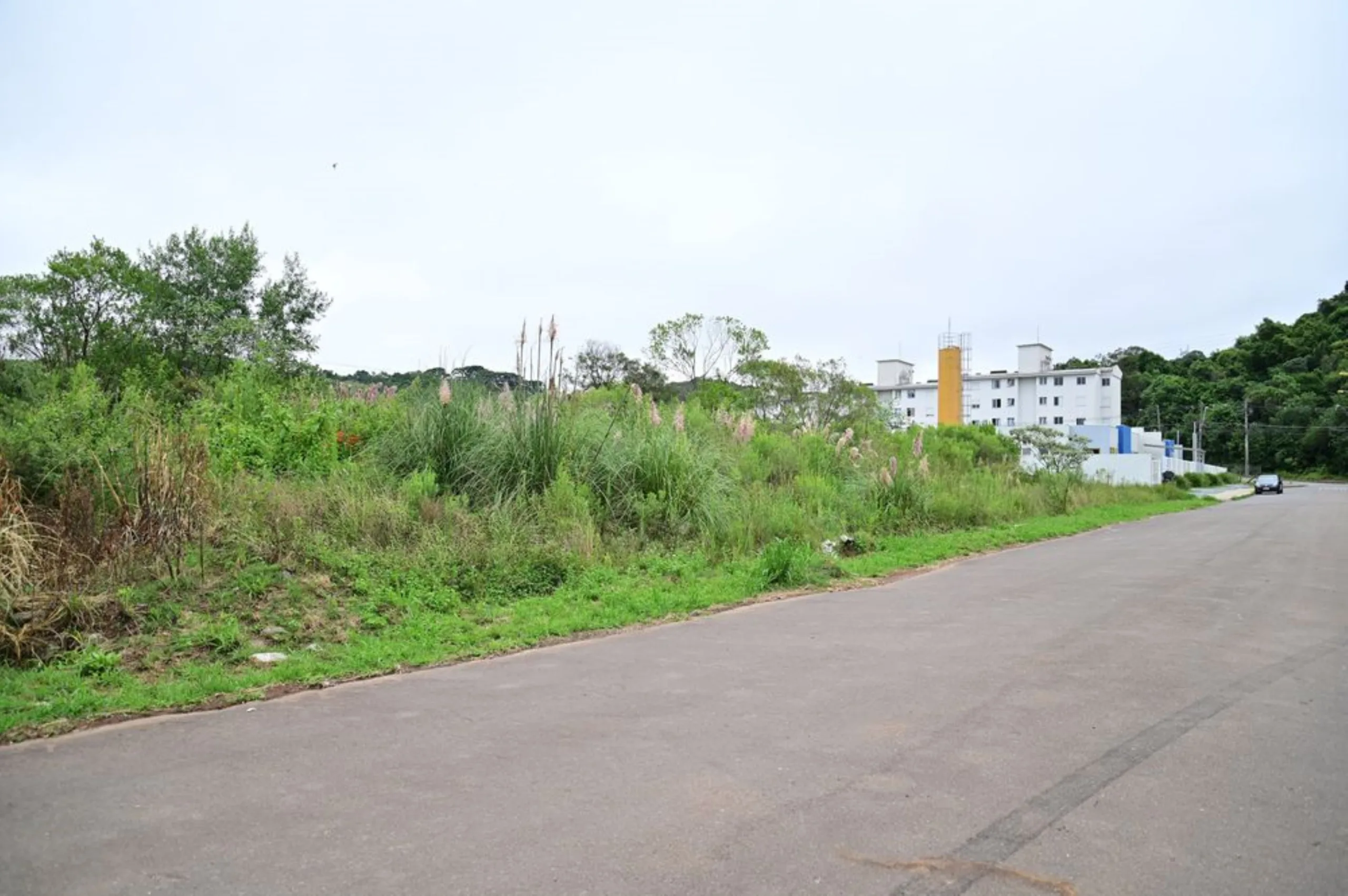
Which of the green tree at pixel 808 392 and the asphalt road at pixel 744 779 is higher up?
the green tree at pixel 808 392

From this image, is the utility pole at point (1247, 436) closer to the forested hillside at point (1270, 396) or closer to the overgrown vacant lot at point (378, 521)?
the forested hillside at point (1270, 396)

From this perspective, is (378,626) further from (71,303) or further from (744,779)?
(71,303)

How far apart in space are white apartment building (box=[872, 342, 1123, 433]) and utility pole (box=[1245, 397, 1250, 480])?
1216 centimetres

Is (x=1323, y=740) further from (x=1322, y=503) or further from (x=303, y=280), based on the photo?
(x=1322, y=503)

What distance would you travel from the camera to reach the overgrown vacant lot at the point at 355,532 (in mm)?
6750

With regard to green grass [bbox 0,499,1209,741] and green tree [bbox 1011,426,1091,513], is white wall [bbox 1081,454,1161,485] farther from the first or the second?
green grass [bbox 0,499,1209,741]

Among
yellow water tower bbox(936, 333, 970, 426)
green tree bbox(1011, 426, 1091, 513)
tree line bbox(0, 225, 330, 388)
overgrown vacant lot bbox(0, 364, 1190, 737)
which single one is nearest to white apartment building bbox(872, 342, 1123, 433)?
yellow water tower bbox(936, 333, 970, 426)

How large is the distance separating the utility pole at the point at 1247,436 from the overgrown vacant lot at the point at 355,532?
3484 inches

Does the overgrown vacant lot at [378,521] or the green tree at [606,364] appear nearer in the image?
the overgrown vacant lot at [378,521]

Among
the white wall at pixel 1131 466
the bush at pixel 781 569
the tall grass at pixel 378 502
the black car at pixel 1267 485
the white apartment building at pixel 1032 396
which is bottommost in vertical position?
the black car at pixel 1267 485

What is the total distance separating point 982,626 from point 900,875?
17.3 feet

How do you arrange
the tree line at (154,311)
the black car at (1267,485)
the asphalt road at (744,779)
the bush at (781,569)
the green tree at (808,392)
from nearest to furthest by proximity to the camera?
the asphalt road at (744,779), the bush at (781,569), the tree line at (154,311), the green tree at (808,392), the black car at (1267,485)

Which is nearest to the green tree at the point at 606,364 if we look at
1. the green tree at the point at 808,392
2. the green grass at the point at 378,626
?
the green tree at the point at 808,392

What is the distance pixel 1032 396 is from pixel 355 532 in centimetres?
10152
